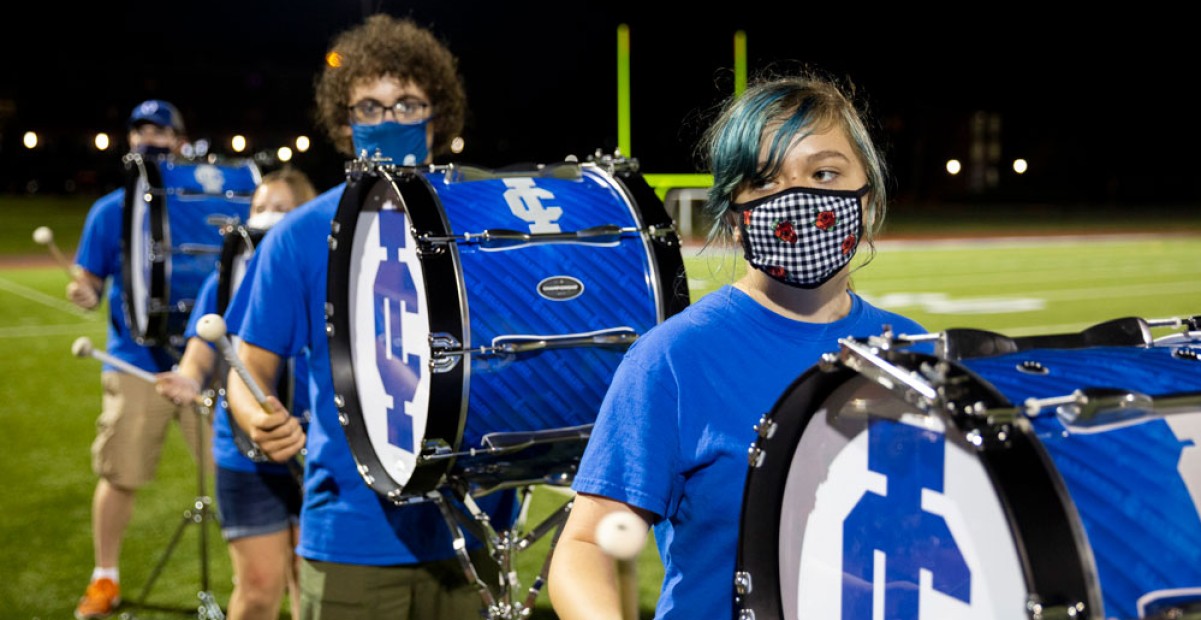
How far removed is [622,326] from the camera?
2607 millimetres

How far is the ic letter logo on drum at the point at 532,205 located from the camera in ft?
8.68

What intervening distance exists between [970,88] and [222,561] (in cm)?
3590

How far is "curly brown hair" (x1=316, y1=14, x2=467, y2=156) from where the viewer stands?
347 centimetres

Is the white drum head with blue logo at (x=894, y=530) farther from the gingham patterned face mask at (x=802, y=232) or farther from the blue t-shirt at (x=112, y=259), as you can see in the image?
the blue t-shirt at (x=112, y=259)

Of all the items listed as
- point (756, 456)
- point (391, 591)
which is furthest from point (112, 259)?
point (756, 456)

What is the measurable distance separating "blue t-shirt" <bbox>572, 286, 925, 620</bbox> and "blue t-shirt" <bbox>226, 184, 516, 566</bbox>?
4.05 ft

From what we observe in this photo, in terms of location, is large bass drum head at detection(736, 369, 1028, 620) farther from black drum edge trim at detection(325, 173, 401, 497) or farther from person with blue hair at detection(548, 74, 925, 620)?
black drum edge trim at detection(325, 173, 401, 497)

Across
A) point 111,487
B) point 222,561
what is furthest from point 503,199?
point 222,561

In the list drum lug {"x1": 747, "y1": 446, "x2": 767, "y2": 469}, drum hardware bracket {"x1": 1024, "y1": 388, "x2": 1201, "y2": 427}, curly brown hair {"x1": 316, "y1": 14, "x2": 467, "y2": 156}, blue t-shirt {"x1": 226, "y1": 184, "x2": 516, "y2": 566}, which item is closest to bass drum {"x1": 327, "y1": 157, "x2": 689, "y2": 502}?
blue t-shirt {"x1": 226, "y1": 184, "x2": 516, "y2": 566}

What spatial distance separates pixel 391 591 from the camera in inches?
116

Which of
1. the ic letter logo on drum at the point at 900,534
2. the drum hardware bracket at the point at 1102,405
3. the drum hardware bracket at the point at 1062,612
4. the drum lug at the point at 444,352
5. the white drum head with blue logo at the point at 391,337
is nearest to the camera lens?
the drum hardware bracket at the point at 1062,612

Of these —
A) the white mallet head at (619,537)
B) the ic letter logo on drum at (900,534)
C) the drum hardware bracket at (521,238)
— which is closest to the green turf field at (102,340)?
the drum hardware bracket at (521,238)

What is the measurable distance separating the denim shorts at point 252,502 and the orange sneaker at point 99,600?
4.62ft

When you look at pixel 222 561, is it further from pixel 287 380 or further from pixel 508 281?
pixel 508 281
